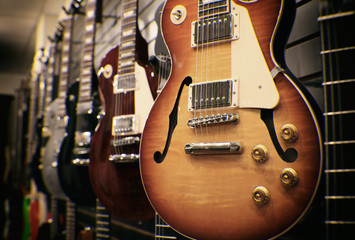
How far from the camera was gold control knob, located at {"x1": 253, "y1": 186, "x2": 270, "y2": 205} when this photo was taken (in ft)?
2.61

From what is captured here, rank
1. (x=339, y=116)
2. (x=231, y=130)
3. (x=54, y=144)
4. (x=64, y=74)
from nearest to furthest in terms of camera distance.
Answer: (x=339, y=116) → (x=231, y=130) → (x=54, y=144) → (x=64, y=74)

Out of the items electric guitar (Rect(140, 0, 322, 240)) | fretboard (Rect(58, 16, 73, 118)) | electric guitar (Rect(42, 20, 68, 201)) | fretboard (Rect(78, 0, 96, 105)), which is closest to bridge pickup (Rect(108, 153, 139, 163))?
electric guitar (Rect(140, 0, 322, 240))

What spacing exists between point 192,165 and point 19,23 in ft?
15.8

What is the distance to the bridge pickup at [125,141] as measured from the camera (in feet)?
4.21

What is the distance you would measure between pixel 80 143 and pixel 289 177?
123 centimetres

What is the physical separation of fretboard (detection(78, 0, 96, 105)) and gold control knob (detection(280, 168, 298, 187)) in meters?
1.31

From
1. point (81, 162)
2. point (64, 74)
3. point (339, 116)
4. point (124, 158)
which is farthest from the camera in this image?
point (64, 74)

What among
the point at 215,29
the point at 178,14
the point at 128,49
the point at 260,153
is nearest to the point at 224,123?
the point at 260,153

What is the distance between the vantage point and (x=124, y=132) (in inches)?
51.9

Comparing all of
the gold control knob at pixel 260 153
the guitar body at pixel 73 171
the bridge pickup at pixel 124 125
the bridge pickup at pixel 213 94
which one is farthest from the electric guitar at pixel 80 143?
Answer: the gold control knob at pixel 260 153

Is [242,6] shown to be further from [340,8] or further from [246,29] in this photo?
[340,8]

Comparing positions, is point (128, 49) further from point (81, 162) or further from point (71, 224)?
point (71, 224)

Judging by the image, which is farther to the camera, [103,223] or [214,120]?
[103,223]

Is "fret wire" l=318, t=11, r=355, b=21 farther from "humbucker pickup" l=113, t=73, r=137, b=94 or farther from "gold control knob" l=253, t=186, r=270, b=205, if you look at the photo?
"humbucker pickup" l=113, t=73, r=137, b=94
